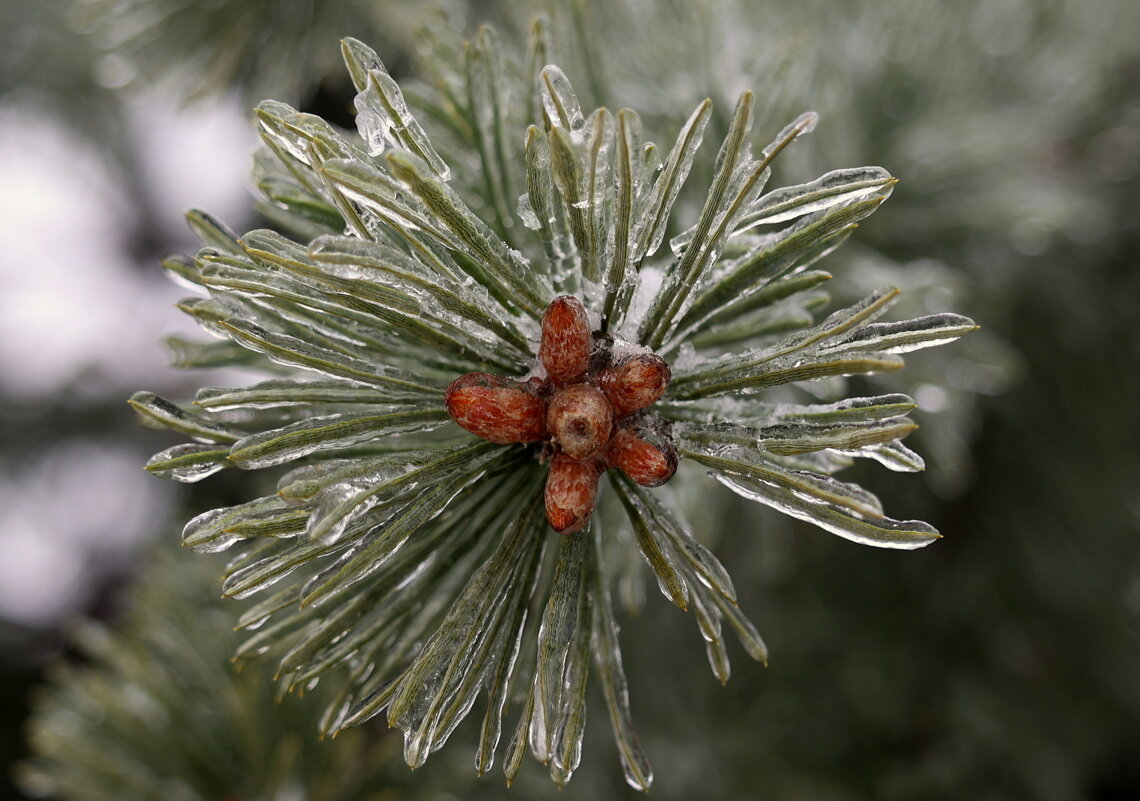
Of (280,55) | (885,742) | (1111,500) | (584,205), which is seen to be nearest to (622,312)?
(584,205)

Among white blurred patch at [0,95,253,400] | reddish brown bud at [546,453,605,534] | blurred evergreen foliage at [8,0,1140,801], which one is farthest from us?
white blurred patch at [0,95,253,400]

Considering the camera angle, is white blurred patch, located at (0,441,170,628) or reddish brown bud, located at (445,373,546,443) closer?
reddish brown bud, located at (445,373,546,443)

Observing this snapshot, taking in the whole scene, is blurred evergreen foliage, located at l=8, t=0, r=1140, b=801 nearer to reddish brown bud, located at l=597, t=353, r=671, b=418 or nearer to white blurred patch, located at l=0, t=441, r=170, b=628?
reddish brown bud, located at l=597, t=353, r=671, b=418

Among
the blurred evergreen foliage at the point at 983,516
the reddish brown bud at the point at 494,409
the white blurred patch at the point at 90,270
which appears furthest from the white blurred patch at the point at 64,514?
the reddish brown bud at the point at 494,409

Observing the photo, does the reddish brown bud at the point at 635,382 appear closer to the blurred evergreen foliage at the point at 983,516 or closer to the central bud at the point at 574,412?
the central bud at the point at 574,412

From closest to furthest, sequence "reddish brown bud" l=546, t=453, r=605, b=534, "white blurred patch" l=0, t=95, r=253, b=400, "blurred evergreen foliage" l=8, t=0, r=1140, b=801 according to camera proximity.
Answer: "reddish brown bud" l=546, t=453, r=605, b=534
"blurred evergreen foliage" l=8, t=0, r=1140, b=801
"white blurred patch" l=0, t=95, r=253, b=400

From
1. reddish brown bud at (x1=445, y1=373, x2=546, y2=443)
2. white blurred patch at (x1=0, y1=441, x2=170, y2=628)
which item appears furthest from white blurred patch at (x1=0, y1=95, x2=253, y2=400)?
reddish brown bud at (x1=445, y1=373, x2=546, y2=443)

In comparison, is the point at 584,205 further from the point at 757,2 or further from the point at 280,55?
the point at 280,55

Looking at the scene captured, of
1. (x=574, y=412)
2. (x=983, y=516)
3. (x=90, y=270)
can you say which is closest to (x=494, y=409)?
(x=574, y=412)
